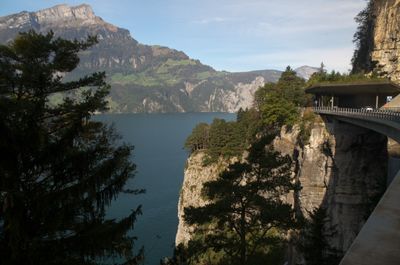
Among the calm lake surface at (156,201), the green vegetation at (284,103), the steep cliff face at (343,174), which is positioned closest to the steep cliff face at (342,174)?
the steep cliff face at (343,174)

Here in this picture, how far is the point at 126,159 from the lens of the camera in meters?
13.8

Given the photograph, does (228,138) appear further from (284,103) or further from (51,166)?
(51,166)

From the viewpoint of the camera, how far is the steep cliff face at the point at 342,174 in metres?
37.3

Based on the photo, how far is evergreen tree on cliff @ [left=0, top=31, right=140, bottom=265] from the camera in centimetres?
1102

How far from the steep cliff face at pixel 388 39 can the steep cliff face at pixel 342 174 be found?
67.9 feet

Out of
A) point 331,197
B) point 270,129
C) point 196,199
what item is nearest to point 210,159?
point 196,199

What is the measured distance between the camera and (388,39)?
55.5 meters

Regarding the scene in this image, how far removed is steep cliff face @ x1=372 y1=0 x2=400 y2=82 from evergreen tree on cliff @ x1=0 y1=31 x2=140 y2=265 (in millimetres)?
53974

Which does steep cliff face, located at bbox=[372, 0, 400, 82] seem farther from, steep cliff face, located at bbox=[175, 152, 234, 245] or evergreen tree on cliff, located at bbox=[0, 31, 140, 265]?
evergreen tree on cliff, located at bbox=[0, 31, 140, 265]

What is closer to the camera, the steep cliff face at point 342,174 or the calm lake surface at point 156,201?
the steep cliff face at point 342,174

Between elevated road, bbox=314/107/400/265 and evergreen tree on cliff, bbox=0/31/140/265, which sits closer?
elevated road, bbox=314/107/400/265

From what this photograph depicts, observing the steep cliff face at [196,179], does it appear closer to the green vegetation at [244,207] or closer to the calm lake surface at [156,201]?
the calm lake surface at [156,201]

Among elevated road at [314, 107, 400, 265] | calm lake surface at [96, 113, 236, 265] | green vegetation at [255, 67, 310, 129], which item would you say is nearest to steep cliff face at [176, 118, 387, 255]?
green vegetation at [255, 67, 310, 129]

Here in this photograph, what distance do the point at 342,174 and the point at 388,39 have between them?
29430 millimetres
